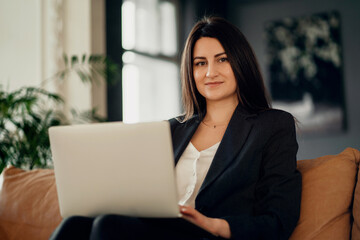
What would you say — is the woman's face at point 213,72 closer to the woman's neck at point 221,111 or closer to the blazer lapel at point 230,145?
→ the woman's neck at point 221,111

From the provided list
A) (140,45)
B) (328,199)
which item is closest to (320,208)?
(328,199)

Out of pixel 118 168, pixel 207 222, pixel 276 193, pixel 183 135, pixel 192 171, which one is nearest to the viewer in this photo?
pixel 118 168

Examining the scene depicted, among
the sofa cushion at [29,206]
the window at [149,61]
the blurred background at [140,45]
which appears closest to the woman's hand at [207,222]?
the sofa cushion at [29,206]

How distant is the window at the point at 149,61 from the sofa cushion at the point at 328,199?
10.2ft

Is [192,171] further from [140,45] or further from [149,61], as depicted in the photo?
[149,61]

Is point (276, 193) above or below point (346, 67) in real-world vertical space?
below

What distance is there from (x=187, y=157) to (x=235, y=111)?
277 mm

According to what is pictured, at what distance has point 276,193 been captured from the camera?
4.80 feet

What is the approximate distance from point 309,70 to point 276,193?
14.4ft

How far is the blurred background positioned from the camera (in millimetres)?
3654

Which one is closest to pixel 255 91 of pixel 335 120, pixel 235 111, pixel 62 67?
pixel 235 111

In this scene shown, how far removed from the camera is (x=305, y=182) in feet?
5.20

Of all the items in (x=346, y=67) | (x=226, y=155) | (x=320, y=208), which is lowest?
(x=320, y=208)

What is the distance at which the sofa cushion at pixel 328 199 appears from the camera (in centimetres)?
147
